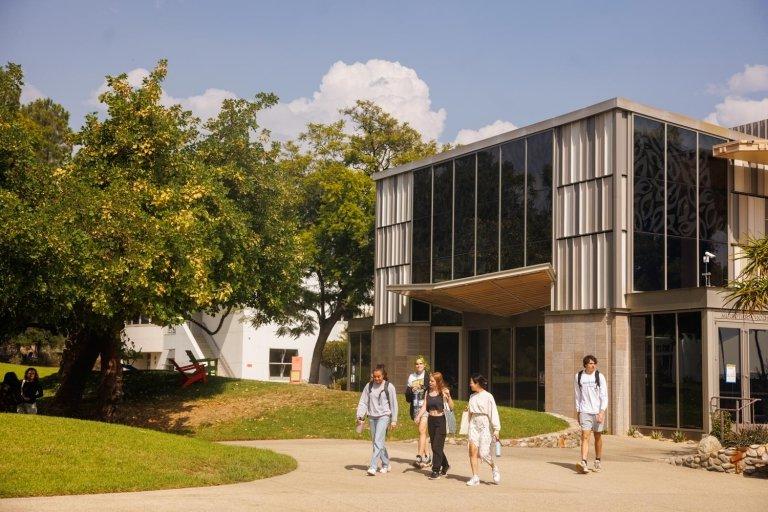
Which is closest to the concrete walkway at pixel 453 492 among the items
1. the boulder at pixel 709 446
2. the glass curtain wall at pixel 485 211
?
the boulder at pixel 709 446

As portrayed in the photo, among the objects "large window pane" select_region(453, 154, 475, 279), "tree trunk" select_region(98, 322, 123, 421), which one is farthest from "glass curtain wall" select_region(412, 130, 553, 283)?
"tree trunk" select_region(98, 322, 123, 421)

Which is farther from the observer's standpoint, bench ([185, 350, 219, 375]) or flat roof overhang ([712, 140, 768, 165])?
bench ([185, 350, 219, 375])

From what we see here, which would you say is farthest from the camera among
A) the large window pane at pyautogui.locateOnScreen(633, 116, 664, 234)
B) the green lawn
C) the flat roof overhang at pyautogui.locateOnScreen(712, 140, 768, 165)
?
the flat roof overhang at pyautogui.locateOnScreen(712, 140, 768, 165)

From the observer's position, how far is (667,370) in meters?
25.6

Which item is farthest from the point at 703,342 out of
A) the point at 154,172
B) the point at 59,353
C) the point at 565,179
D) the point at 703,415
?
the point at 59,353

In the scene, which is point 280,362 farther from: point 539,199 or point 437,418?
point 437,418

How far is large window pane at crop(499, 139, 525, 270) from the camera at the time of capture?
30219 millimetres

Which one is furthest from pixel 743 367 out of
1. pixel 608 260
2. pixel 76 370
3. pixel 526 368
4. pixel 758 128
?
pixel 76 370

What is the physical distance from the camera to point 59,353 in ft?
186

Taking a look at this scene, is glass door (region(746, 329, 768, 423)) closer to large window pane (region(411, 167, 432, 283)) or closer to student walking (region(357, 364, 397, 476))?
large window pane (region(411, 167, 432, 283))

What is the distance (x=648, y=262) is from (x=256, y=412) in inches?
468

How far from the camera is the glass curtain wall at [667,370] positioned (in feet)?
81.7

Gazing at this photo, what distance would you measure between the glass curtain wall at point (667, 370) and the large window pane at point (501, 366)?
261 inches

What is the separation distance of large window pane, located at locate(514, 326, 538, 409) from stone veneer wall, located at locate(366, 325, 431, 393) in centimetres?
460
